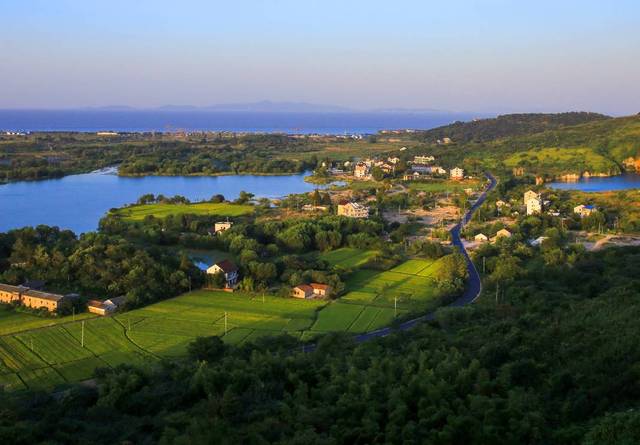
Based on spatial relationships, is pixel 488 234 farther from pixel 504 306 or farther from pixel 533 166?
pixel 533 166

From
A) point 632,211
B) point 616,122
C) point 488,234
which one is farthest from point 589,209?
point 616,122

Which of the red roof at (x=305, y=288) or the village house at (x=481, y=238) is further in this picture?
the village house at (x=481, y=238)

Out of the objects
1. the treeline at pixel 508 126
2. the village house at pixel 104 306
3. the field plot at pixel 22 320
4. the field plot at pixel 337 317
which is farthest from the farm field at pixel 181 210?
the treeline at pixel 508 126

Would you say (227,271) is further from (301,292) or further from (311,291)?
(311,291)

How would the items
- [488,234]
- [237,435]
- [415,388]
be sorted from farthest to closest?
[488,234]
[415,388]
[237,435]

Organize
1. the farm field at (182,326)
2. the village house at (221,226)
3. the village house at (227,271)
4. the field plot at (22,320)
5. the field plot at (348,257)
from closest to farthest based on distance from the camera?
the farm field at (182,326), the field plot at (22,320), the village house at (227,271), the field plot at (348,257), the village house at (221,226)

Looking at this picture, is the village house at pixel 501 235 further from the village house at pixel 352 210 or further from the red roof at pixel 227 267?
the red roof at pixel 227 267

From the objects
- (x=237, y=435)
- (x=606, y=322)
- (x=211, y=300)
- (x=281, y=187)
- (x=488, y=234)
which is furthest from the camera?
(x=281, y=187)

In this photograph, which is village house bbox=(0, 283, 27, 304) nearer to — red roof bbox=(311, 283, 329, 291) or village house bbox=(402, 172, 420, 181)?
red roof bbox=(311, 283, 329, 291)
